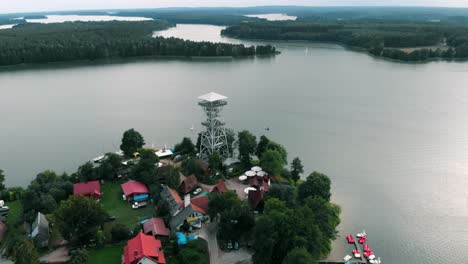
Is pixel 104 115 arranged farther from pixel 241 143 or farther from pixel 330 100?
pixel 330 100

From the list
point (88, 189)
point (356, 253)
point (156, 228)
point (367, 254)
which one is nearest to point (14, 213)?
point (88, 189)

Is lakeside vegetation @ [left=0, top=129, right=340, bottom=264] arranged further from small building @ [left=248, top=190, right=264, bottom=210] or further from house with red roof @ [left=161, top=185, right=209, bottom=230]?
house with red roof @ [left=161, top=185, right=209, bottom=230]

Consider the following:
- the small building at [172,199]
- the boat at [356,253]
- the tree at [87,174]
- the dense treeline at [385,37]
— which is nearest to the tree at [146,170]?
the small building at [172,199]

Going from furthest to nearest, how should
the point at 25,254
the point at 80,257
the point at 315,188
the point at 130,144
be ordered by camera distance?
the point at 130,144
the point at 315,188
the point at 80,257
the point at 25,254

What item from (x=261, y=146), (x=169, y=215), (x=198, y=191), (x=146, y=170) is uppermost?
(x=261, y=146)

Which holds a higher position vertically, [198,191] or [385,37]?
[385,37]

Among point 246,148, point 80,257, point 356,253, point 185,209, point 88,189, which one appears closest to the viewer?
point 80,257

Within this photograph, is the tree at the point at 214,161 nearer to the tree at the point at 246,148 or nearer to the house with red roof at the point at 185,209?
the tree at the point at 246,148

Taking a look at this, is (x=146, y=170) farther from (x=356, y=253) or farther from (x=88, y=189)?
(x=356, y=253)
